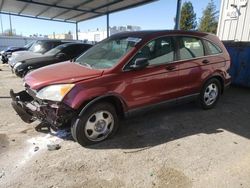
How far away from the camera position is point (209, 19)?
39.2 m

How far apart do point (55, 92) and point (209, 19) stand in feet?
133

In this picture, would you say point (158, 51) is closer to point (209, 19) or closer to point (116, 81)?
point (116, 81)

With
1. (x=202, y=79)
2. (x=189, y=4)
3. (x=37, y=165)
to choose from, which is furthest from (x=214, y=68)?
(x=189, y=4)

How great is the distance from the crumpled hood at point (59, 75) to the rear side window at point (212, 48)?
2.75 meters

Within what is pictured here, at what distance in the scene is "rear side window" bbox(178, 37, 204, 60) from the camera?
4762mm

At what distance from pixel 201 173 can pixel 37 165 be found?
7.41 feet

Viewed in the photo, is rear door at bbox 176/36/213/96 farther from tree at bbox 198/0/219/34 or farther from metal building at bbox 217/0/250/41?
tree at bbox 198/0/219/34

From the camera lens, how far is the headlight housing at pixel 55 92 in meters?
3.50

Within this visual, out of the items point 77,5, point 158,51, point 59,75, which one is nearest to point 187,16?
Result: point 77,5

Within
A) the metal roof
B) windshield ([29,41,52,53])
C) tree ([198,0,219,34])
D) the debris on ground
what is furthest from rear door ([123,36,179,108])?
tree ([198,0,219,34])

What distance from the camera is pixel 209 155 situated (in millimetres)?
3650

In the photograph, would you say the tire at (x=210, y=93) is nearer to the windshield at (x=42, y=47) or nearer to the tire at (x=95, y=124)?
the tire at (x=95, y=124)

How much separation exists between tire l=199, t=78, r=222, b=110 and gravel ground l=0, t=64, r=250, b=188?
449 mm

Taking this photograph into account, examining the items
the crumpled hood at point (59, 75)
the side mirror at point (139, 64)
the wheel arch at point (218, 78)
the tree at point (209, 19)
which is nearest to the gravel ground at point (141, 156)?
the wheel arch at point (218, 78)
